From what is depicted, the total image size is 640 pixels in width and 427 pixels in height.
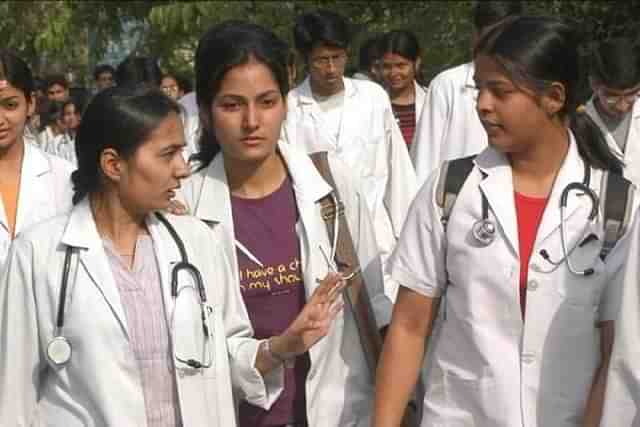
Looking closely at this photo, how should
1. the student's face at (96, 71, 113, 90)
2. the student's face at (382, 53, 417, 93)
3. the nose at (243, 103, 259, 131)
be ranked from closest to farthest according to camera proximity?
1. the nose at (243, 103, 259, 131)
2. the student's face at (382, 53, 417, 93)
3. the student's face at (96, 71, 113, 90)

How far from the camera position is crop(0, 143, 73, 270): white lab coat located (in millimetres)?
4938

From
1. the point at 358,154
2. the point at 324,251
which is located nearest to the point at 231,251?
the point at 324,251

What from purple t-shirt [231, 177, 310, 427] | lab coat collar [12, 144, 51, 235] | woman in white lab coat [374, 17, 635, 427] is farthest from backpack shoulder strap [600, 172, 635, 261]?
lab coat collar [12, 144, 51, 235]

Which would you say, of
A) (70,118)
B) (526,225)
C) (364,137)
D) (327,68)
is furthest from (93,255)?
(70,118)

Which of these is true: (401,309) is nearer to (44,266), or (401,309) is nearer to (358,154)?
(44,266)

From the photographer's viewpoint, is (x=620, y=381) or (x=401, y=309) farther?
(x=401, y=309)

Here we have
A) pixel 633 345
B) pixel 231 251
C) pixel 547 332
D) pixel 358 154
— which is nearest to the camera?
pixel 633 345

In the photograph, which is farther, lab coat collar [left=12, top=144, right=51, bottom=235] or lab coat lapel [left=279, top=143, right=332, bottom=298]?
lab coat collar [left=12, top=144, right=51, bottom=235]

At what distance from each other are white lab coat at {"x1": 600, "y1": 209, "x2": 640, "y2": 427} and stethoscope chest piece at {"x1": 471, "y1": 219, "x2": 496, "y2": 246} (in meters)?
0.40

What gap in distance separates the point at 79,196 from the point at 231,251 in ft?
1.67

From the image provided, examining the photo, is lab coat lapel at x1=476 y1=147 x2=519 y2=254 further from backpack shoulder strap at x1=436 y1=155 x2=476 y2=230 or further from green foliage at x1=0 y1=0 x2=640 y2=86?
green foliage at x1=0 y1=0 x2=640 y2=86

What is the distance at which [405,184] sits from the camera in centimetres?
618

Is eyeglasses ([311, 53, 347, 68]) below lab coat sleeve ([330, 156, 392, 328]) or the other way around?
the other way around

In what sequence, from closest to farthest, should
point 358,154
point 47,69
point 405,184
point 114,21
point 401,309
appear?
point 401,309 → point 405,184 → point 358,154 → point 114,21 → point 47,69
